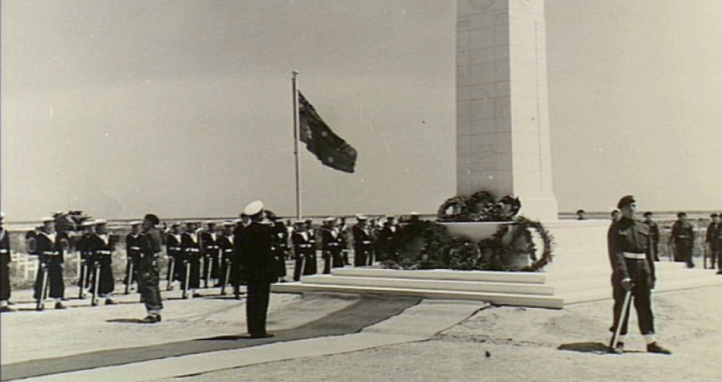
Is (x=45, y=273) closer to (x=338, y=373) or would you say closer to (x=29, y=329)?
(x=29, y=329)

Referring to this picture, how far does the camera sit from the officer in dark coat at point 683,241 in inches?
544

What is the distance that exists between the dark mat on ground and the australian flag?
135 inches

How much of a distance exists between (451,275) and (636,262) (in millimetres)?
3769

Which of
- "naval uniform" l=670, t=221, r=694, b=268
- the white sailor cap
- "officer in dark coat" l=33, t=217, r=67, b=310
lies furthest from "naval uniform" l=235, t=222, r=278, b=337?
"naval uniform" l=670, t=221, r=694, b=268

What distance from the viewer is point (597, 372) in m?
7.09

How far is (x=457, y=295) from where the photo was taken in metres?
10.5

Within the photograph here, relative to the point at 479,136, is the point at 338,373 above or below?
below

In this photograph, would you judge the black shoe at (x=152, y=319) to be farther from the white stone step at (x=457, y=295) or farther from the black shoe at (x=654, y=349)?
the black shoe at (x=654, y=349)

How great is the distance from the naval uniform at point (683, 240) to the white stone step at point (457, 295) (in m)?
4.65

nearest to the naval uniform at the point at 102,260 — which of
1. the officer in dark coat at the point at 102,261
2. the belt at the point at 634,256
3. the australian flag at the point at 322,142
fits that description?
the officer in dark coat at the point at 102,261

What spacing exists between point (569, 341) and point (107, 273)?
7390 mm

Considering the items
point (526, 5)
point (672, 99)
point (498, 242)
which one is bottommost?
point (498, 242)

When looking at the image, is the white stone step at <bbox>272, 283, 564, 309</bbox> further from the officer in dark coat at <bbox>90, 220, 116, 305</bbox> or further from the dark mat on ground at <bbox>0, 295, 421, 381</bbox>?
the officer in dark coat at <bbox>90, 220, 116, 305</bbox>

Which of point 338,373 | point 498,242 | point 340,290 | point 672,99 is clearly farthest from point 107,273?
point 672,99
